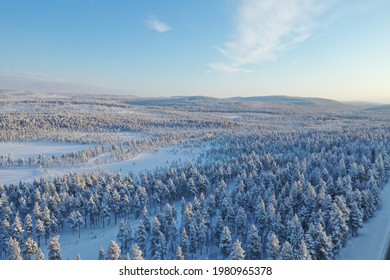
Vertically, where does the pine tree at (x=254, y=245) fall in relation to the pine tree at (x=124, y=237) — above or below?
above

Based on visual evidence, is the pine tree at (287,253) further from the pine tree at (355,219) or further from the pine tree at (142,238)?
the pine tree at (142,238)

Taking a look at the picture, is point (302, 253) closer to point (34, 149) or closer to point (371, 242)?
point (371, 242)

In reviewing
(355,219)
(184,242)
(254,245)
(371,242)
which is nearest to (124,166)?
(184,242)

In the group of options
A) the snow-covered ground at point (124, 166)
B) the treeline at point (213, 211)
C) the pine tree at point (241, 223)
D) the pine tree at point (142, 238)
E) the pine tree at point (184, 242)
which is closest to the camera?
the treeline at point (213, 211)

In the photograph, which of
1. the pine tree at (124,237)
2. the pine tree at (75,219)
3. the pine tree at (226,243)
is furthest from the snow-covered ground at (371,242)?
the pine tree at (75,219)

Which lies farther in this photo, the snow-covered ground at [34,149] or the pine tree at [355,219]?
the snow-covered ground at [34,149]

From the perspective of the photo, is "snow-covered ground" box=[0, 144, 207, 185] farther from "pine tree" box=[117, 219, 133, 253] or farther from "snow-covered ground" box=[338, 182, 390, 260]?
"snow-covered ground" box=[338, 182, 390, 260]

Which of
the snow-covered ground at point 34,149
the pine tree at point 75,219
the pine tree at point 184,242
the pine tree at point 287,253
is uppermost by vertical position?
the pine tree at point 287,253
